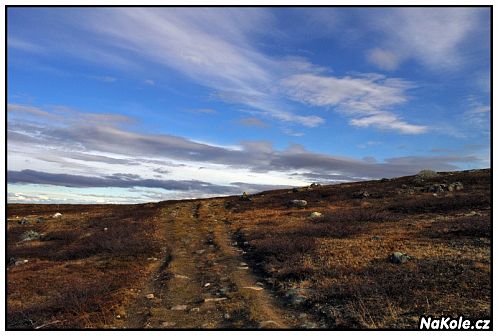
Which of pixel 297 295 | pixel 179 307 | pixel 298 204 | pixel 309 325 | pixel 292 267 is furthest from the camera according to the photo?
pixel 298 204

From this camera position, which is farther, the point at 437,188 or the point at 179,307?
the point at 437,188

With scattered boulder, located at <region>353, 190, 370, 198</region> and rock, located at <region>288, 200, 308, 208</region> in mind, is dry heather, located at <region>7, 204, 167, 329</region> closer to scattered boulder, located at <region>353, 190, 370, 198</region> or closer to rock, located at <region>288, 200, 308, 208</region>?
rock, located at <region>288, 200, 308, 208</region>

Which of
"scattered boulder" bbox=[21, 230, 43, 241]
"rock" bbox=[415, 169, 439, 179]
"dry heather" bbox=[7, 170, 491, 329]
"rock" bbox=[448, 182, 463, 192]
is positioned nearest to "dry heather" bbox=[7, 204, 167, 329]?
"dry heather" bbox=[7, 170, 491, 329]

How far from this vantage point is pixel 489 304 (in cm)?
1185

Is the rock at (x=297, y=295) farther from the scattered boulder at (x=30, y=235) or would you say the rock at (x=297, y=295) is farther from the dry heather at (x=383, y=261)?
the scattered boulder at (x=30, y=235)

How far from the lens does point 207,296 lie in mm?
15156

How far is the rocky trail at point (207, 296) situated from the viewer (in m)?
12.1

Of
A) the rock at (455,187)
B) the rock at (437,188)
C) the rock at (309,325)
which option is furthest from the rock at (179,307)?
the rock at (455,187)

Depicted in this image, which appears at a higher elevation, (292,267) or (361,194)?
(361,194)

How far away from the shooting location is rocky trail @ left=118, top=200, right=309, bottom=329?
39.6 ft

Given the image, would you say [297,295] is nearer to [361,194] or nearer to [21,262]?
[21,262]

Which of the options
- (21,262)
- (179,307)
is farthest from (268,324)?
(21,262)

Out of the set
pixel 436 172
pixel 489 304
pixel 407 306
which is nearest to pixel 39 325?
pixel 407 306

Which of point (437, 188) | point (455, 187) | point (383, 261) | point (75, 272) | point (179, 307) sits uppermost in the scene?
point (455, 187)
